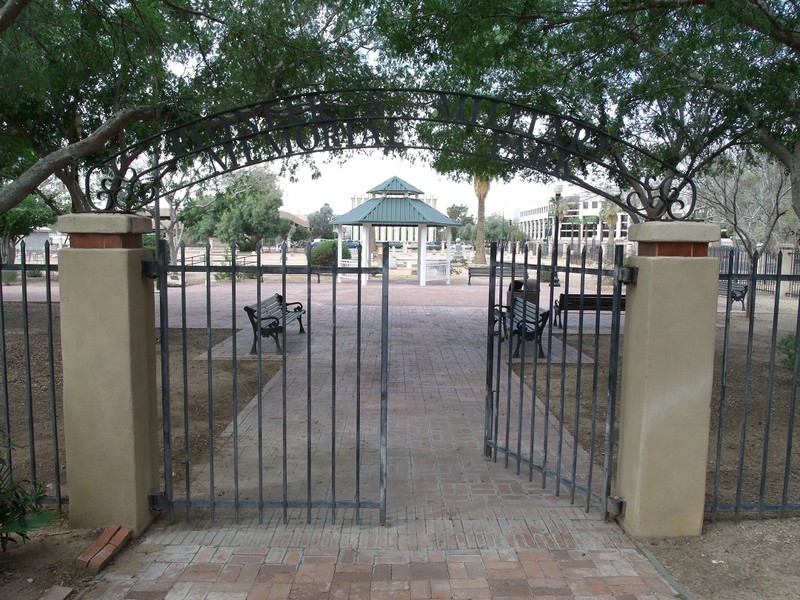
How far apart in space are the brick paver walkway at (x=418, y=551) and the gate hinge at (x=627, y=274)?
5.36ft

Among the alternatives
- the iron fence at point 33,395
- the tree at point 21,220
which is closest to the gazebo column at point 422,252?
the iron fence at point 33,395

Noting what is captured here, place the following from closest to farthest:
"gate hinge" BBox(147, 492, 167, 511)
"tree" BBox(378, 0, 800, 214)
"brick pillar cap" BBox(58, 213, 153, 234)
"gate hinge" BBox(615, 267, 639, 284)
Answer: "brick pillar cap" BBox(58, 213, 153, 234) < "gate hinge" BBox(615, 267, 639, 284) < "gate hinge" BBox(147, 492, 167, 511) < "tree" BBox(378, 0, 800, 214)

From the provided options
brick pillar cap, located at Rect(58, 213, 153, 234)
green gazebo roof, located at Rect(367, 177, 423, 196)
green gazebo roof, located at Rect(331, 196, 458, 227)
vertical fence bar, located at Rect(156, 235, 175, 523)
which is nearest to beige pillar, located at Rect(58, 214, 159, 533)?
brick pillar cap, located at Rect(58, 213, 153, 234)

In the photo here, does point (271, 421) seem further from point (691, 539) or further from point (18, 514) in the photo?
point (691, 539)

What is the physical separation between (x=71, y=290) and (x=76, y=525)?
4.93ft

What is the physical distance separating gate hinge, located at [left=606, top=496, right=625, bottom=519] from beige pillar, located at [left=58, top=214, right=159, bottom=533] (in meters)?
3.07

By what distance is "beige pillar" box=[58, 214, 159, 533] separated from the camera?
3959 mm

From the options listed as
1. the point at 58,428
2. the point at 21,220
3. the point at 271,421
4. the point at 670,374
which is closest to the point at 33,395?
the point at 58,428

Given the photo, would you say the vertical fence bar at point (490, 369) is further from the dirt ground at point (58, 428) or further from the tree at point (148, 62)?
the tree at point (148, 62)

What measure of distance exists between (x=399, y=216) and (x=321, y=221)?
2926 inches

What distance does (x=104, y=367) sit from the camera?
158 inches

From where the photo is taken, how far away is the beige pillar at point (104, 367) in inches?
156

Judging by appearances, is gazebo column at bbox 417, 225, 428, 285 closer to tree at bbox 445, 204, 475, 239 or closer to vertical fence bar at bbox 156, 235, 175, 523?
vertical fence bar at bbox 156, 235, 175, 523

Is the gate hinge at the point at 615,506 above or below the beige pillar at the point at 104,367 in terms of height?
below
